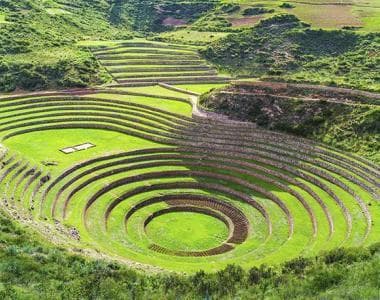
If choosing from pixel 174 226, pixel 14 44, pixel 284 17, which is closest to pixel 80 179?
pixel 174 226

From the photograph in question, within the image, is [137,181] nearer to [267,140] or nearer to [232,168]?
[232,168]

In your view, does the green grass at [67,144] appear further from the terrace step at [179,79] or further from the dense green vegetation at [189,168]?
the terrace step at [179,79]

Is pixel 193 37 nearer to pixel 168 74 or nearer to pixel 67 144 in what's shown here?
Answer: pixel 168 74

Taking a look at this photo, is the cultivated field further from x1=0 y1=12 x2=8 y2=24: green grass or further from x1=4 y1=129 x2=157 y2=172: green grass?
x1=0 y1=12 x2=8 y2=24: green grass

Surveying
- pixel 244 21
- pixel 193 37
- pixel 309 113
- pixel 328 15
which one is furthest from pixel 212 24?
pixel 309 113

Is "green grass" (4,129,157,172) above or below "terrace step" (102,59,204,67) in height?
below

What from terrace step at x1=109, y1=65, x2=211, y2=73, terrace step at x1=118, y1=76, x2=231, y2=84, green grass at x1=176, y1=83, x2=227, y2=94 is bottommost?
green grass at x1=176, y1=83, x2=227, y2=94

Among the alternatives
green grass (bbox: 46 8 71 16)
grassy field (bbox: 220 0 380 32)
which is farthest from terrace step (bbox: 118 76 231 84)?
green grass (bbox: 46 8 71 16)

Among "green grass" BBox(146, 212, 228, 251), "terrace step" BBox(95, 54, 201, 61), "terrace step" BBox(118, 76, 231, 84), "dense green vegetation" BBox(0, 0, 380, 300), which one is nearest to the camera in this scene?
"dense green vegetation" BBox(0, 0, 380, 300)
